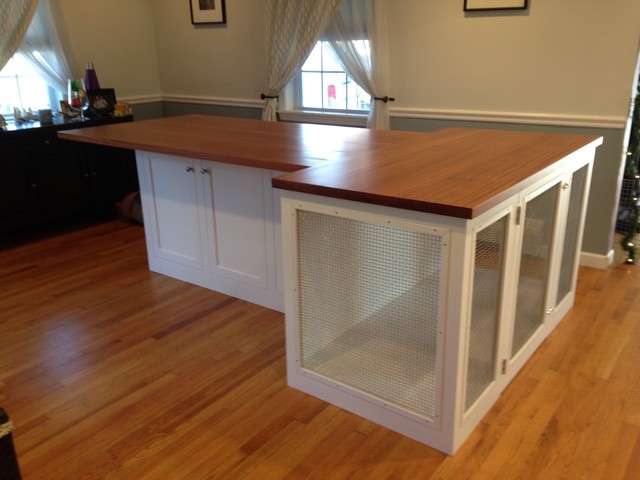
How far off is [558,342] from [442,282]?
3.90ft

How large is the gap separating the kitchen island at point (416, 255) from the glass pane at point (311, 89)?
184 centimetres

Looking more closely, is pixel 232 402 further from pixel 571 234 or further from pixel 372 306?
pixel 571 234

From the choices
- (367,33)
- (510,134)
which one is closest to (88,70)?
(367,33)

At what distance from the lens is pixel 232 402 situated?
221 centimetres

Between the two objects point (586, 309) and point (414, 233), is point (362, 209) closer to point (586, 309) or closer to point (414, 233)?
point (414, 233)

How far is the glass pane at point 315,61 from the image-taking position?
14.5ft

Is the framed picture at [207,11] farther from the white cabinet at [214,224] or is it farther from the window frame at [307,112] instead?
the white cabinet at [214,224]

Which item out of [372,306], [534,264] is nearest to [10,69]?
[372,306]

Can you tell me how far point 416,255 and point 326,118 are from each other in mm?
2857

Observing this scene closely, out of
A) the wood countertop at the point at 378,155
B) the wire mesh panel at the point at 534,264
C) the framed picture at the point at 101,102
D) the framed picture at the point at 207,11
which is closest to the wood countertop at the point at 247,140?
the wood countertop at the point at 378,155

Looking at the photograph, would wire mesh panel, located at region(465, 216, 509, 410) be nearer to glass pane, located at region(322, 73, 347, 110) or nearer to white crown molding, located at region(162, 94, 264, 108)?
glass pane, located at region(322, 73, 347, 110)

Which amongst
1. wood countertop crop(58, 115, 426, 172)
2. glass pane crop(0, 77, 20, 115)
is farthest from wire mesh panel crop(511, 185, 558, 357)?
glass pane crop(0, 77, 20, 115)

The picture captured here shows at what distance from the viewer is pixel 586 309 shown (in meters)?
2.94

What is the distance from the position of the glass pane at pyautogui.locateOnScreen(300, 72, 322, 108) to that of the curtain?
9.4 inches
